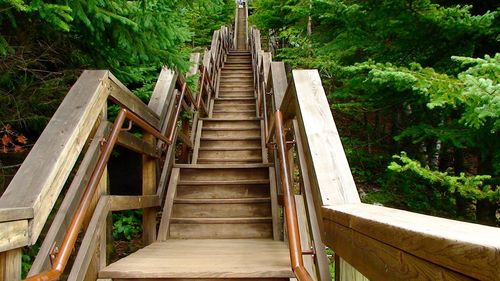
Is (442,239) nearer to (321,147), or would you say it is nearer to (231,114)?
(321,147)

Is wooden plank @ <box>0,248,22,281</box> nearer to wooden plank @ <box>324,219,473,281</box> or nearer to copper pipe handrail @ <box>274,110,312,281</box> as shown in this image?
copper pipe handrail @ <box>274,110,312,281</box>

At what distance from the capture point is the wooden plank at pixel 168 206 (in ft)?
13.8

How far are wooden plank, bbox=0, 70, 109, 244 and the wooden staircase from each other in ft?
2.62

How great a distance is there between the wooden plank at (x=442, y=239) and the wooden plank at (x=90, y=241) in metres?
1.66

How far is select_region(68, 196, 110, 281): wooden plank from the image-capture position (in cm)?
229

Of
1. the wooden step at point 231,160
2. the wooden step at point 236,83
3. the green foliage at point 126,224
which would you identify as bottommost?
the green foliage at point 126,224

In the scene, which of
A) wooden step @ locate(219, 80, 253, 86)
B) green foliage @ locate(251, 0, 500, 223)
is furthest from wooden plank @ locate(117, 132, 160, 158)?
Answer: wooden step @ locate(219, 80, 253, 86)

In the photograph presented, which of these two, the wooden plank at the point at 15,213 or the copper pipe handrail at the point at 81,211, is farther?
the copper pipe handrail at the point at 81,211

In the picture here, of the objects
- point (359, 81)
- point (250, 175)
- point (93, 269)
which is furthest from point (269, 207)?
point (93, 269)

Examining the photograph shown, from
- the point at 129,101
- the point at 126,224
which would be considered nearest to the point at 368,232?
the point at 129,101

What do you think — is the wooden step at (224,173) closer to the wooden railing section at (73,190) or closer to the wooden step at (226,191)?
the wooden step at (226,191)

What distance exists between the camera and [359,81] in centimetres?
392

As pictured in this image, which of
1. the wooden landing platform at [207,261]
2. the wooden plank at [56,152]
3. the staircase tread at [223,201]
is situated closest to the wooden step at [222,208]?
the staircase tread at [223,201]

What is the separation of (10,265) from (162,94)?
3.07 m
